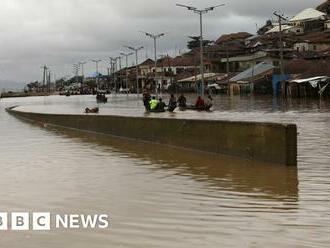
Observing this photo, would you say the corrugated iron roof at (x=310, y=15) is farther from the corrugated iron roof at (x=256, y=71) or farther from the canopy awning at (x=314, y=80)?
the canopy awning at (x=314, y=80)

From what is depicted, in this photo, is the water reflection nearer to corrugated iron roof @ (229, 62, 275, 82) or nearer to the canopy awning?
the canopy awning

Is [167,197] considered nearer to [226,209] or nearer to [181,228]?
[226,209]

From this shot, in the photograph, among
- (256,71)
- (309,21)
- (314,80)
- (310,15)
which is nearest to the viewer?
(314,80)

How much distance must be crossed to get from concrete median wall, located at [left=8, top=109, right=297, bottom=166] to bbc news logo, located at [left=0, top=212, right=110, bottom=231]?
4976 mm

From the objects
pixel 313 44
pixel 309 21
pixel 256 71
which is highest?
pixel 309 21

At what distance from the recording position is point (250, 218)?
7426 millimetres

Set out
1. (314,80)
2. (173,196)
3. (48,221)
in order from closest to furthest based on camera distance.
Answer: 1. (48,221)
2. (173,196)
3. (314,80)

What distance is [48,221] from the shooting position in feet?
24.8

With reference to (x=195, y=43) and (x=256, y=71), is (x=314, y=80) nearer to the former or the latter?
(x=256, y=71)

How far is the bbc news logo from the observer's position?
284 inches

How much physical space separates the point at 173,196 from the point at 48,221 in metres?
2.30

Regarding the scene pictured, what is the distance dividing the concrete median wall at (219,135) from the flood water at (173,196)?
1.12 ft

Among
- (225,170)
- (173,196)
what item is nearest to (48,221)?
(173,196)

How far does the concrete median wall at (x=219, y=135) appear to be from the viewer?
1166 centimetres
